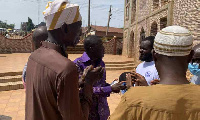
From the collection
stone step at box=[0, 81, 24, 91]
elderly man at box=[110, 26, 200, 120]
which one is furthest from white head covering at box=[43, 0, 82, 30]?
stone step at box=[0, 81, 24, 91]

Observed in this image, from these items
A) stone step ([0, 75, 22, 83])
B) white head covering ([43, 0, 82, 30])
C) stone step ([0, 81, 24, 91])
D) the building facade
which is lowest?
stone step ([0, 81, 24, 91])

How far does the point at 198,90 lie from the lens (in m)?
0.90

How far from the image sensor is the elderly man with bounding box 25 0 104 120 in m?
1.04

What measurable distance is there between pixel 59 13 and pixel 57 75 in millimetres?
429

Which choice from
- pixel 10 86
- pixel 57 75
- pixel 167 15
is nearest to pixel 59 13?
pixel 57 75

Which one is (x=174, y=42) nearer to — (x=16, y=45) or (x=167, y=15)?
(x=167, y=15)

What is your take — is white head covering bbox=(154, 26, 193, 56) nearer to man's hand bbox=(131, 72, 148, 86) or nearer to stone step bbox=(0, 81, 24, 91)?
man's hand bbox=(131, 72, 148, 86)

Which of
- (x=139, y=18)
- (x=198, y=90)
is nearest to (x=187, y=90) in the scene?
(x=198, y=90)

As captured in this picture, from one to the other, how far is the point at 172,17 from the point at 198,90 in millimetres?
7054

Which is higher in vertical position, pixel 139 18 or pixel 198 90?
pixel 139 18

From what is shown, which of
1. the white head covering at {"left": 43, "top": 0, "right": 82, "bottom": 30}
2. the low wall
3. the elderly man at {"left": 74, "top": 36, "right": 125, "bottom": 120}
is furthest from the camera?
the low wall

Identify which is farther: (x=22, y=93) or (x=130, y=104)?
(x=22, y=93)

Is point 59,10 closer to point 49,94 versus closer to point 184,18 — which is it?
point 49,94

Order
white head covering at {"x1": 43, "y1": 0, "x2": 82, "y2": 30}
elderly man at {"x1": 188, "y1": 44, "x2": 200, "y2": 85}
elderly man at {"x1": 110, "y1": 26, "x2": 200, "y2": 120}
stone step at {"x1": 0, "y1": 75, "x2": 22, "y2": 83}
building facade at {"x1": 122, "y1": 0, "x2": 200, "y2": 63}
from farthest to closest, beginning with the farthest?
1. stone step at {"x1": 0, "y1": 75, "x2": 22, "y2": 83}
2. building facade at {"x1": 122, "y1": 0, "x2": 200, "y2": 63}
3. elderly man at {"x1": 188, "y1": 44, "x2": 200, "y2": 85}
4. white head covering at {"x1": 43, "y1": 0, "x2": 82, "y2": 30}
5. elderly man at {"x1": 110, "y1": 26, "x2": 200, "y2": 120}
